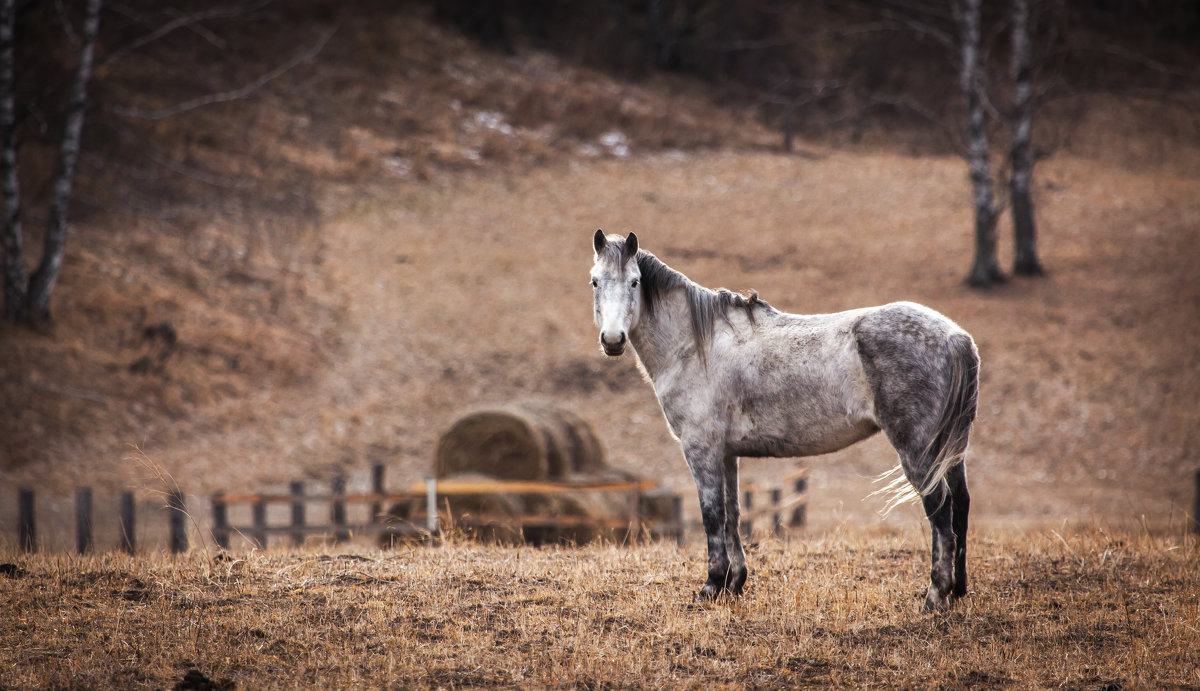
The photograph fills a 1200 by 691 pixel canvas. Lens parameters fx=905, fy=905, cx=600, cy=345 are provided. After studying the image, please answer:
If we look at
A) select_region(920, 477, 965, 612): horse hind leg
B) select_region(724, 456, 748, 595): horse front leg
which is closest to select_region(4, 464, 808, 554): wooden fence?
select_region(724, 456, 748, 595): horse front leg

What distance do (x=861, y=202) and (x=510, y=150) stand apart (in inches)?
480

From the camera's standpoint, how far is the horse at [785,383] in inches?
213

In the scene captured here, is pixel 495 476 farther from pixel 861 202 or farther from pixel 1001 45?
pixel 1001 45

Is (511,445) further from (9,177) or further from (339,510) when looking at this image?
(9,177)

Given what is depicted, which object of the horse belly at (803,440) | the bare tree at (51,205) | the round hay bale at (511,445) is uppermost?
the bare tree at (51,205)

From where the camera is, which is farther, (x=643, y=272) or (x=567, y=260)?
(x=567, y=260)

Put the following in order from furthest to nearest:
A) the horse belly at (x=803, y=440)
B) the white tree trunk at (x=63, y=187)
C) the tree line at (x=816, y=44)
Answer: the tree line at (x=816, y=44), the white tree trunk at (x=63, y=187), the horse belly at (x=803, y=440)

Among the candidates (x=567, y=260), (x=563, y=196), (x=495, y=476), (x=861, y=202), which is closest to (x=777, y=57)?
(x=861, y=202)

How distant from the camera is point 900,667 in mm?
4508

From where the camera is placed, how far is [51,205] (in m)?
18.3

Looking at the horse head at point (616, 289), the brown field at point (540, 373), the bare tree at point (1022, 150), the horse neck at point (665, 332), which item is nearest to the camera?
the brown field at point (540, 373)

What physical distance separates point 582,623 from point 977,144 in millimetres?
21976

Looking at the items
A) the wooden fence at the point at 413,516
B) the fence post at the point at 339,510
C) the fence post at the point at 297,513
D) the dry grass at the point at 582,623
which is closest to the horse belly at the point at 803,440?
the dry grass at the point at 582,623

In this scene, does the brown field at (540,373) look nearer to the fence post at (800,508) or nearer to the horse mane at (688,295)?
the fence post at (800,508)
